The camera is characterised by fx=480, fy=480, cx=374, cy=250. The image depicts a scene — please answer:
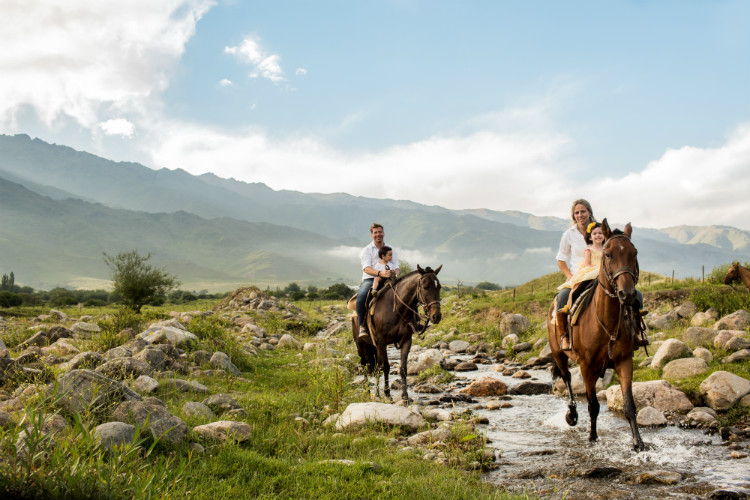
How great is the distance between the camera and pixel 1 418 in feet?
19.2

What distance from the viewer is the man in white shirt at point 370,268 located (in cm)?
1279

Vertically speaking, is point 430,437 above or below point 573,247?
below

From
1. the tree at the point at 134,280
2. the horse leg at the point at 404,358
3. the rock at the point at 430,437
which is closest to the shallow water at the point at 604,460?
the rock at the point at 430,437

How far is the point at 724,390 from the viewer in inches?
385

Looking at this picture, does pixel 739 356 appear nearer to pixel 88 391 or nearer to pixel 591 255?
pixel 591 255

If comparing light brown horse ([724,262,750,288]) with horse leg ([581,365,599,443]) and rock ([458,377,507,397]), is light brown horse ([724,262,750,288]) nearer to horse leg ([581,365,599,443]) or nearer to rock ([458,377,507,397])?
rock ([458,377,507,397])

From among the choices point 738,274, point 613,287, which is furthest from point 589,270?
point 738,274

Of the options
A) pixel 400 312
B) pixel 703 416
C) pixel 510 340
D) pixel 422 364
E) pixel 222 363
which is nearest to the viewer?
pixel 703 416

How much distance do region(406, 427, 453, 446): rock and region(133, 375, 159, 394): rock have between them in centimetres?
512

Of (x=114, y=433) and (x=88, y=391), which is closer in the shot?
(x=114, y=433)

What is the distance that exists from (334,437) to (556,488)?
11.5 feet

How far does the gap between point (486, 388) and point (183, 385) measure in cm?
778

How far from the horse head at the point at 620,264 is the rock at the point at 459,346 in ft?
51.8

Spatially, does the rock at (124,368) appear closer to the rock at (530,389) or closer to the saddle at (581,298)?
the saddle at (581,298)
